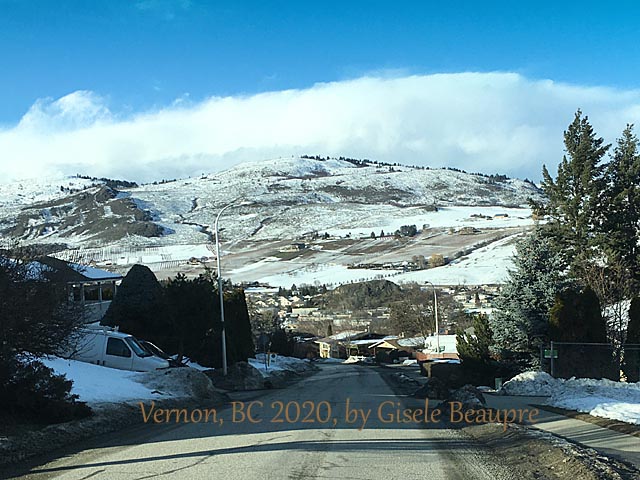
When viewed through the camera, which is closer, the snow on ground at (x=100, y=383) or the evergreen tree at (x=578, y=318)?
the snow on ground at (x=100, y=383)

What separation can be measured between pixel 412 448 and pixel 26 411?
277 inches

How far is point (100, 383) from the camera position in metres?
18.7

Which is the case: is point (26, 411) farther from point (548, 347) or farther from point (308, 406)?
point (548, 347)

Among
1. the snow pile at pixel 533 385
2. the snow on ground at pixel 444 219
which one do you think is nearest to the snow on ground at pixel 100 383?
the snow pile at pixel 533 385

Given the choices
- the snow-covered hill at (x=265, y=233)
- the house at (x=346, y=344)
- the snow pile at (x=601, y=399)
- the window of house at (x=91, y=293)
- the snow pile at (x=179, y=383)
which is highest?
the snow-covered hill at (x=265, y=233)

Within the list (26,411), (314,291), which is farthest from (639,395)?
(314,291)

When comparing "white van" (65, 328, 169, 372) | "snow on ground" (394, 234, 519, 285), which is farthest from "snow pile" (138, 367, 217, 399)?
"snow on ground" (394, 234, 519, 285)

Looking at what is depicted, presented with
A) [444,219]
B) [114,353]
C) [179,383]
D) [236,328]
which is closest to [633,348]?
[179,383]

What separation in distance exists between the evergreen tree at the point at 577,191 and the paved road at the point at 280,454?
30850mm

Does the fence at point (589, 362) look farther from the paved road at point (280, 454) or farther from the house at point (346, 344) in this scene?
the house at point (346, 344)

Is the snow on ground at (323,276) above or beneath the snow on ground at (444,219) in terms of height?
beneath

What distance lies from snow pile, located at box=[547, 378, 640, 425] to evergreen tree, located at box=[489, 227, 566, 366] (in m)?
7.19

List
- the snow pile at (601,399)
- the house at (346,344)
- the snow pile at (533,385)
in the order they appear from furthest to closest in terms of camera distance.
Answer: the house at (346,344) < the snow pile at (533,385) < the snow pile at (601,399)

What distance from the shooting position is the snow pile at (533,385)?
2308cm
